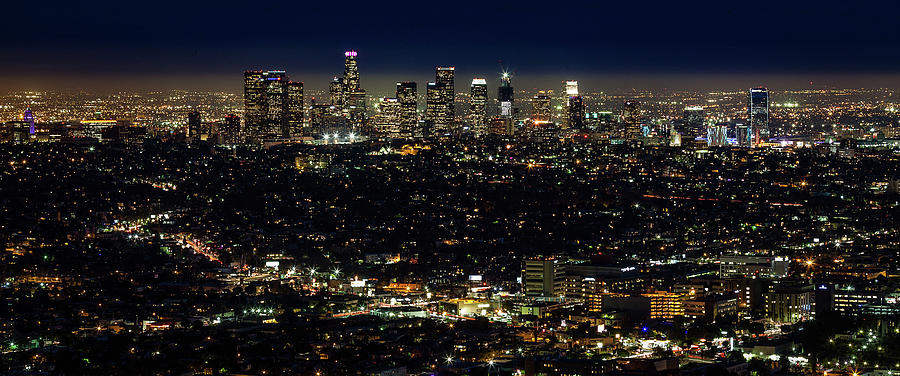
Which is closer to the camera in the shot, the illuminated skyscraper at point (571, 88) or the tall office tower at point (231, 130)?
the tall office tower at point (231, 130)

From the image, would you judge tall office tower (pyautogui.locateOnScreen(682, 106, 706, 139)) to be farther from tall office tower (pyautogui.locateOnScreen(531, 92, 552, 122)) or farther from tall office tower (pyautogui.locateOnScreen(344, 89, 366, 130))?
tall office tower (pyautogui.locateOnScreen(344, 89, 366, 130))

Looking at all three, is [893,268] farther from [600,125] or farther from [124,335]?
[600,125]

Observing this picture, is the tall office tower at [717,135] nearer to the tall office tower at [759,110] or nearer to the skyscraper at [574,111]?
the tall office tower at [759,110]

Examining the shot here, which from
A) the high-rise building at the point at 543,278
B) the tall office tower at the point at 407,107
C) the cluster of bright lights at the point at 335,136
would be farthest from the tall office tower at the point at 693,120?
the high-rise building at the point at 543,278

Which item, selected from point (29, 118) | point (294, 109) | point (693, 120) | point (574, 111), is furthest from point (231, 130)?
point (693, 120)

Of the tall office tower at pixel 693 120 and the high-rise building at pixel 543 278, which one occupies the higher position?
the tall office tower at pixel 693 120

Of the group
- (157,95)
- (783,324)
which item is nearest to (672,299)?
(783,324)

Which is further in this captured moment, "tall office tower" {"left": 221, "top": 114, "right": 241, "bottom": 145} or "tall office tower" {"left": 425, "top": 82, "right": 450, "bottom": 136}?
"tall office tower" {"left": 425, "top": 82, "right": 450, "bottom": 136}

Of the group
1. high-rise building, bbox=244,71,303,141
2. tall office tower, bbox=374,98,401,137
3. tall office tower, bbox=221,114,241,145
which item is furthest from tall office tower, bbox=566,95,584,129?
tall office tower, bbox=221,114,241,145
